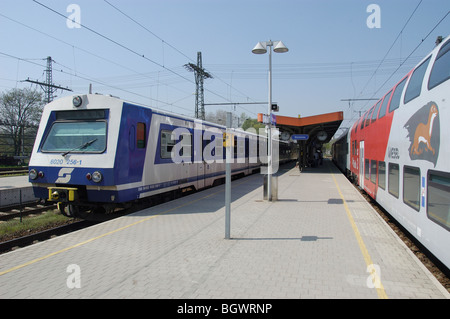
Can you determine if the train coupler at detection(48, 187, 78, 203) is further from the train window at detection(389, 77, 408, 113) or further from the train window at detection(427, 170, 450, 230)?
the train window at detection(389, 77, 408, 113)

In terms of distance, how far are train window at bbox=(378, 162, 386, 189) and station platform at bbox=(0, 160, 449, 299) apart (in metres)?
0.98

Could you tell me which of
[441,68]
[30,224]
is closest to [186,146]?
[30,224]

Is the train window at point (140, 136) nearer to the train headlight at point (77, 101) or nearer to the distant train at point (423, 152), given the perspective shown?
the train headlight at point (77, 101)

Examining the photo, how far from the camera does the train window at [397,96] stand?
7054mm

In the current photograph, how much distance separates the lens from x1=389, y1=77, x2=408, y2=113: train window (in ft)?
23.1

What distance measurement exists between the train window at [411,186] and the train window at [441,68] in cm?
146

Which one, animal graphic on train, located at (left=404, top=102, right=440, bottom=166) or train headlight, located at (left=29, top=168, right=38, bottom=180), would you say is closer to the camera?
animal graphic on train, located at (left=404, top=102, right=440, bottom=166)

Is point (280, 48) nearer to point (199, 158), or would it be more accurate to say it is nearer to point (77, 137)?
point (199, 158)

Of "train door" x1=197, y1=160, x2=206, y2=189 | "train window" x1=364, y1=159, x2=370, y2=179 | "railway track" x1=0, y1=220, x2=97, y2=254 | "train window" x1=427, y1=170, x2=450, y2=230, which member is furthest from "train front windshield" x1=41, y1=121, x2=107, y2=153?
"train window" x1=364, y1=159, x2=370, y2=179

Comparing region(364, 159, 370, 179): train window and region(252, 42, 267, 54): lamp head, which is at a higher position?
region(252, 42, 267, 54): lamp head

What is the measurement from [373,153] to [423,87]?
5.11 meters

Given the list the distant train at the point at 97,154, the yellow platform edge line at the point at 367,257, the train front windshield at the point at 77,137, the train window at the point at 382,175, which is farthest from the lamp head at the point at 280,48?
the train front windshield at the point at 77,137

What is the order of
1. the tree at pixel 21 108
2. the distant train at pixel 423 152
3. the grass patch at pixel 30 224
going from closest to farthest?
1. the distant train at pixel 423 152
2. the grass patch at pixel 30 224
3. the tree at pixel 21 108

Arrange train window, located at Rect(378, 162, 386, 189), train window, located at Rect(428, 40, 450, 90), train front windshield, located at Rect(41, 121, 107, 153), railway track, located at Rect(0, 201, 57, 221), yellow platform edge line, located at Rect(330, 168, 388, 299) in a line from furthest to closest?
railway track, located at Rect(0, 201, 57, 221) → train window, located at Rect(378, 162, 386, 189) → train front windshield, located at Rect(41, 121, 107, 153) → train window, located at Rect(428, 40, 450, 90) → yellow platform edge line, located at Rect(330, 168, 388, 299)
